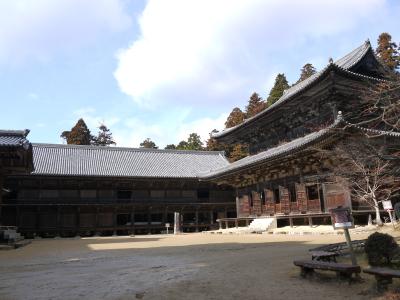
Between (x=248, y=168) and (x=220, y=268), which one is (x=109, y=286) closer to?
(x=220, y=268)

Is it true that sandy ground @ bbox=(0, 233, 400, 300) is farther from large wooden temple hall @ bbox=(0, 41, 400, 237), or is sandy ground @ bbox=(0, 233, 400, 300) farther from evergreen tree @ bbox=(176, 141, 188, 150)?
evergreen tree @ bbox=(176, 141, 188, 150)

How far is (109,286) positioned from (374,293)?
15.6 ft

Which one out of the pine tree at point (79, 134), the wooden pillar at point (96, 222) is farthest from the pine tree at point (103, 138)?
the wooden pillar at point (96, 222)

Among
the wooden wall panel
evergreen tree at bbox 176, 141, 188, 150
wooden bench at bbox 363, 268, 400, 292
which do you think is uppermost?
evergreen tree at bbox 176, 141, 188, 150

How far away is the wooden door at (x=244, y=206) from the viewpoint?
30.1 m

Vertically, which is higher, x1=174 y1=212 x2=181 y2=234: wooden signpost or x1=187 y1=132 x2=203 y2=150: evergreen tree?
x1=187 y1=132 x2=203 y2=150: evergreen tree

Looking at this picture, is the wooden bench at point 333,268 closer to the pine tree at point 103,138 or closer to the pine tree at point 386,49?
the pine tree at point 386,49

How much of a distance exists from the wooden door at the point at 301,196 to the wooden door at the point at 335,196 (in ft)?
5.58

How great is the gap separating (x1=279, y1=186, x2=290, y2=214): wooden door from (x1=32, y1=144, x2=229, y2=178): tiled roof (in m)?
11.6

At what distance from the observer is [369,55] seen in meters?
22.9

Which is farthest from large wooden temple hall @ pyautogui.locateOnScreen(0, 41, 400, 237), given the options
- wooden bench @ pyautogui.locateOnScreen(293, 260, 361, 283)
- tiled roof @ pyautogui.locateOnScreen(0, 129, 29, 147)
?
wooden bench @ pyautogui.locateOnScreen(293, 260, 361, 283)

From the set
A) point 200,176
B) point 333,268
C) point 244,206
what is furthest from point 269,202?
point 333,268

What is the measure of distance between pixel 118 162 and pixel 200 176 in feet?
27.4

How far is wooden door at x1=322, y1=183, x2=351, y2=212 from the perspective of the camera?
19984 mm
